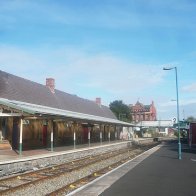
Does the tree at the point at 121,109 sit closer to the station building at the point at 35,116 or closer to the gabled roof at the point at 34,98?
the gabled roof at the point at 34,98

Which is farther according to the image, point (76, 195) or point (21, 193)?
point (21, 193)

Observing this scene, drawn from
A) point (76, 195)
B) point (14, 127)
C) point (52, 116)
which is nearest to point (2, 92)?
point (14, 127)

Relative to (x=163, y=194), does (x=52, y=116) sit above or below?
above

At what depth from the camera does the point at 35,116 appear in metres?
22.2

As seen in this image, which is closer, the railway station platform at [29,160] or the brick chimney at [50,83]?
the railway station platform at [29,160]

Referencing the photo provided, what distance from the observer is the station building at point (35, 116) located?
2225cm

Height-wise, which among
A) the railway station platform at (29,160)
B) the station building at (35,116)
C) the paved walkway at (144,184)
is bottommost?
the paved walkway at (144,184)

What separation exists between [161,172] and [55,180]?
4.76 meters

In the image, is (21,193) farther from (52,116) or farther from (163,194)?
(52,116)

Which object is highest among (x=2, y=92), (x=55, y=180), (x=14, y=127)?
(x=2, y=92)

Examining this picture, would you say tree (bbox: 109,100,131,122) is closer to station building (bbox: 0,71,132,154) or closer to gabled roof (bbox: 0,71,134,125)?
gabled roof (bbox: 0,71,134,125)

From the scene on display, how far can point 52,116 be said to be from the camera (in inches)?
930

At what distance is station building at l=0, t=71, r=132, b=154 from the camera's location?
22.2m

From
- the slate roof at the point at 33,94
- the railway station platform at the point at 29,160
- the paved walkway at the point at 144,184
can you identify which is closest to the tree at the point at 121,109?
the slate roof at the point at 33,94
